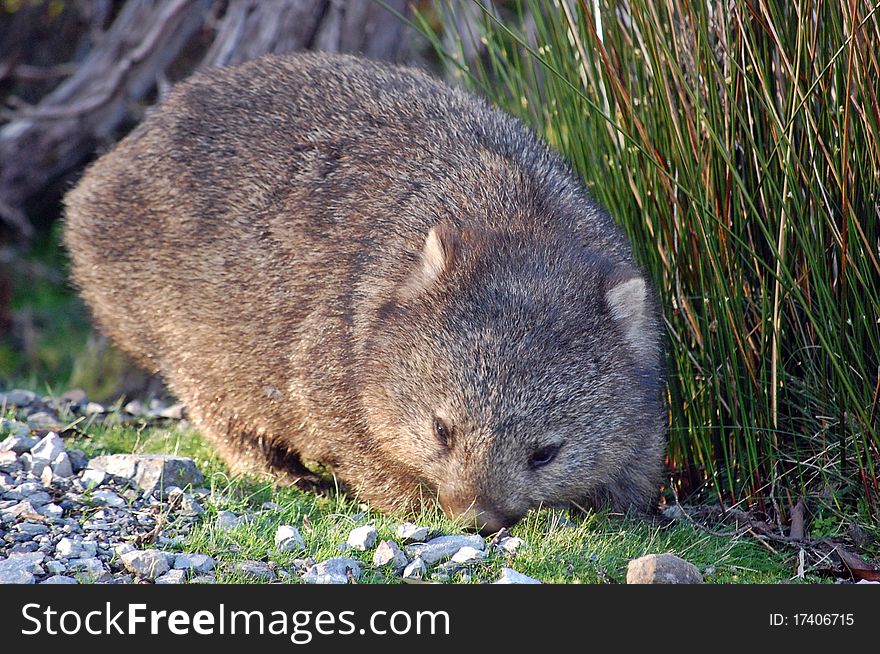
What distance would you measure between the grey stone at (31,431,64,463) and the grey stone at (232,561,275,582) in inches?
53.9

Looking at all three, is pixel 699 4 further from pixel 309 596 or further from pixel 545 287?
pixel 309 596

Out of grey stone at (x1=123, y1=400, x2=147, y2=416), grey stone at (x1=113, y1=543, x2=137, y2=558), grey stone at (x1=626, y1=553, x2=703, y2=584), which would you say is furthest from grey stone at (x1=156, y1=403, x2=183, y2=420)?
grey stone at (x1=626, y1=553, x2=703, y2=584)

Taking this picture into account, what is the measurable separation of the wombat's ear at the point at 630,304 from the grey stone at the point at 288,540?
1.60m

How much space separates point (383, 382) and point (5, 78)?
22.5ft

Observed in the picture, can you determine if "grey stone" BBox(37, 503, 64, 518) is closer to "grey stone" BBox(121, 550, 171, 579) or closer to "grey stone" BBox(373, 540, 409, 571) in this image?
"grey stone" BBox(121, 550, 171, 579)

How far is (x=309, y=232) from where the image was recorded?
18.1 feet

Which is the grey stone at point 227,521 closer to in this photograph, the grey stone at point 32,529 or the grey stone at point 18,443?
the grey stone at point 32,529

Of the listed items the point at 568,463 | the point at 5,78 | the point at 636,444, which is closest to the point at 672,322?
the point at 636,444

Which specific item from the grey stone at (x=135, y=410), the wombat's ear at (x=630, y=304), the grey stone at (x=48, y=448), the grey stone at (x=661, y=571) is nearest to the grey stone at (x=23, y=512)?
the grey stone at (x=48, y=448)

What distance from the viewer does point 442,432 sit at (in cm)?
462

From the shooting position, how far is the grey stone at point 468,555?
4.47 m

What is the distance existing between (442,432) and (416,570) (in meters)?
0.56

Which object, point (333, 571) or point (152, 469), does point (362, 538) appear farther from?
point (152, 469)

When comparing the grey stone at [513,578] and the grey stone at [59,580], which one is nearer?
the grey stone at [59,580]
